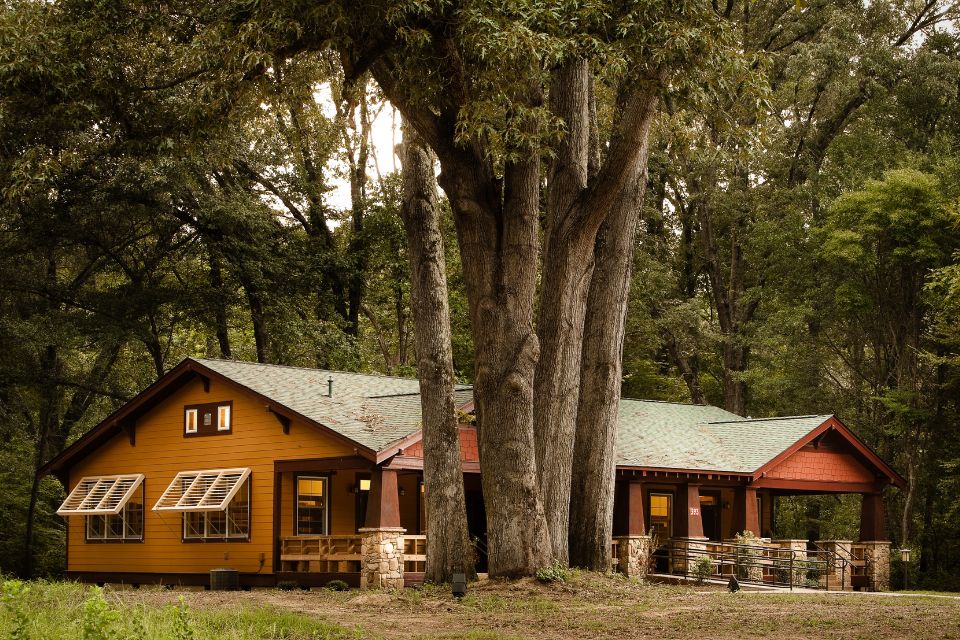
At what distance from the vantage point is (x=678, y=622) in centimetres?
1261

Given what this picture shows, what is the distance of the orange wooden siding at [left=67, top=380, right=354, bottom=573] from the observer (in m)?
22.4

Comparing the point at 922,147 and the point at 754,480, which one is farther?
the point at 922,147

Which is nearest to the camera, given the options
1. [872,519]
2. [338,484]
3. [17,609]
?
[17,609]

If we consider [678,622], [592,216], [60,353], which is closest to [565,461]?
[592,216]

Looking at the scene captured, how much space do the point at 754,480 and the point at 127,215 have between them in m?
17.1

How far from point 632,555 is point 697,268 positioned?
18.1m

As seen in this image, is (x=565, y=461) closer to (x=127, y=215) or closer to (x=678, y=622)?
(x=678, y=622)

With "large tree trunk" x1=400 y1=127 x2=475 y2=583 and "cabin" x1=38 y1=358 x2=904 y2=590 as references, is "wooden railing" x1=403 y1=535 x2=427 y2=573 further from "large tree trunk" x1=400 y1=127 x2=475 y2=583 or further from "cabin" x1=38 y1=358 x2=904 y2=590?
"large tree trunk" x1=400 y1=127 x2=475 y2=583

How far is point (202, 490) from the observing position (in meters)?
22.9

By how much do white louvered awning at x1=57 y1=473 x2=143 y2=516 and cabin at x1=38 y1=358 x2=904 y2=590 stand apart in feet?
0.14

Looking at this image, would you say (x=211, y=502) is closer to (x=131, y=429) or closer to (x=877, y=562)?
(x=131, y=429)

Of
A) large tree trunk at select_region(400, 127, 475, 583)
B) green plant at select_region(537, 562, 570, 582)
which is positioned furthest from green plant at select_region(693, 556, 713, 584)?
green plant at select_region(537, 562, 570, 582)

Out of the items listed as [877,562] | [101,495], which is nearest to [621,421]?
[877,562]

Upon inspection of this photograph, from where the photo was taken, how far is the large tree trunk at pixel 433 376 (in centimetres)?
1767
